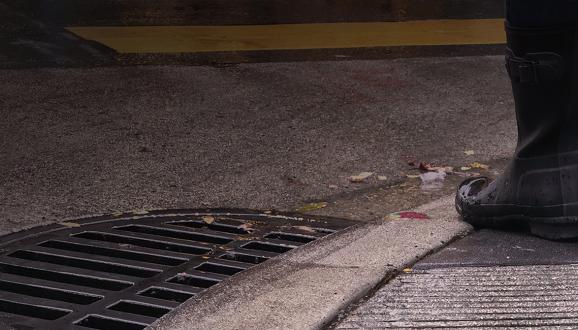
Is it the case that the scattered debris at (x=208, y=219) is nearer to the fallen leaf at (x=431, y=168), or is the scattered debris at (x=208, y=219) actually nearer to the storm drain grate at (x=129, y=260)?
the storm drain grate at (x=129, y=260)

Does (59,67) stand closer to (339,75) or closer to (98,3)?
(339,75)

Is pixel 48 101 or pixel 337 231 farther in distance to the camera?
pixel 48 101

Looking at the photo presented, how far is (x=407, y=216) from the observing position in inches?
149

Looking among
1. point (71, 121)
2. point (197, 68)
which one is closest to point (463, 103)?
point (197, 68)

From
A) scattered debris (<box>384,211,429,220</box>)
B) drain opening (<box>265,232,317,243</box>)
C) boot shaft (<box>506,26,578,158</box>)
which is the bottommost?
drain opening (<box>265,232,317,243</box>)

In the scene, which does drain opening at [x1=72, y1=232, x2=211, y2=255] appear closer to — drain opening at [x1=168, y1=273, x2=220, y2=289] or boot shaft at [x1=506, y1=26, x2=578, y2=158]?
drain opening at [x1=168, y1=273, x2=220, y2=289]

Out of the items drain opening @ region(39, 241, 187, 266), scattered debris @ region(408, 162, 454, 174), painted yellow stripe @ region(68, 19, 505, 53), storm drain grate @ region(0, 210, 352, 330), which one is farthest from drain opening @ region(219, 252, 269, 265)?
painted yellow stripe @ region(68, 19, 505, 53)

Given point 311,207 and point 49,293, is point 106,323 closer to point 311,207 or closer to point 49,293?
point 49,293

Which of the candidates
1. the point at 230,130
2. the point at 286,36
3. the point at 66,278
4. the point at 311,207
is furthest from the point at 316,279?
the point at 286,36

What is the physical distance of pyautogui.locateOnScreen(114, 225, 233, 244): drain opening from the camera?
379cm

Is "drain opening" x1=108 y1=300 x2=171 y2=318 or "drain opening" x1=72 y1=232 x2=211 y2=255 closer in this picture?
"drain opening" x1=108 y1=300 x2=171 y2=318

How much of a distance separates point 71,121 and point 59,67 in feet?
3.97

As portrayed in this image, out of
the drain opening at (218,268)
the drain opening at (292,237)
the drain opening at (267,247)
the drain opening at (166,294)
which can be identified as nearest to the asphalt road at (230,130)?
the drain opening at (292,237)

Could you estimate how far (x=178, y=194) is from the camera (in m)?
4.28
